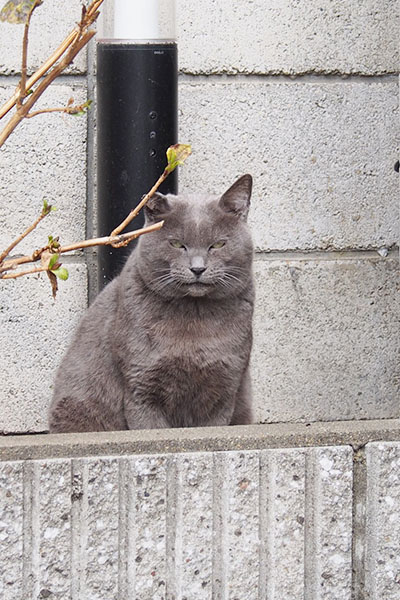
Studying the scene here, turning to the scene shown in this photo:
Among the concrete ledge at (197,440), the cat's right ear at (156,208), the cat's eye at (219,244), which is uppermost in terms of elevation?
the cat's right ear at (156,208)

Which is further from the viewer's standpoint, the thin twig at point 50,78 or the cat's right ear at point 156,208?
the cat's right ear at point 156,208

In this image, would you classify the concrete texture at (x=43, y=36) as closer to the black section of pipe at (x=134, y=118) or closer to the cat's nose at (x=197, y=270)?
the black section of pipe at (x=134, y=118)

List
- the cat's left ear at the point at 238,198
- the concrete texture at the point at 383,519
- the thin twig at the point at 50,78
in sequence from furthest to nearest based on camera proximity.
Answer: the cat's left ear at the point at 238,198 → the concrete texture at the point at 383,519 → the thin twig at the point at 50,78

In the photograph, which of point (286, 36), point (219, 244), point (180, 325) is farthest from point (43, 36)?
point (180, 325)

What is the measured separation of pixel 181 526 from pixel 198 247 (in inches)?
38.9

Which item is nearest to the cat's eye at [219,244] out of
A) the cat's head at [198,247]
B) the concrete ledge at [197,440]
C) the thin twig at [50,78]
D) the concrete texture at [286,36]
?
the cat's head at [198,247]

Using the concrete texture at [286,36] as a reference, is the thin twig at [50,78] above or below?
above

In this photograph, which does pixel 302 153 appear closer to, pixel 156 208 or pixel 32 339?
pixel 156 208

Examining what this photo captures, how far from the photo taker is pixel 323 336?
3.84 m

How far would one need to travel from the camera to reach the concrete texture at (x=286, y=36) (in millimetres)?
3738

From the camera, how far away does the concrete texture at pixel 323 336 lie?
3811mm

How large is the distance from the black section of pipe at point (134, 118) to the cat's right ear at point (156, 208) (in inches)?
17.5

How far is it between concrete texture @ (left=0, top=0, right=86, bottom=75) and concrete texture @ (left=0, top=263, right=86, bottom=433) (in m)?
0.71

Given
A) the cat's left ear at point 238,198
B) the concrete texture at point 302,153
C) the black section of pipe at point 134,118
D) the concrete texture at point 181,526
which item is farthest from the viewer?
the concrete texture at point 302,153
